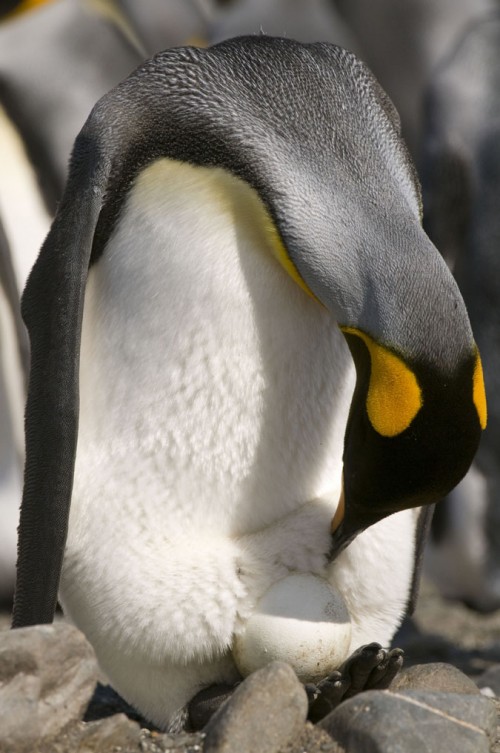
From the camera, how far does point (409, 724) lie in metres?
2.02

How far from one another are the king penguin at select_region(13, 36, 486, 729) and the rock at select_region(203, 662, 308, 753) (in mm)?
345

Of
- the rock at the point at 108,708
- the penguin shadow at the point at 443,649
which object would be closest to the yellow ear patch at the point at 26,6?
the penguin shadow at the point at 443,649

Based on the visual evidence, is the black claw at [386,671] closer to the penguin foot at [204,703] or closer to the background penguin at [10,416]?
the penguin foot at [204,703]

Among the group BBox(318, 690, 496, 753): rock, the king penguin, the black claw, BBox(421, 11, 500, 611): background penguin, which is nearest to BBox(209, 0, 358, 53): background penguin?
BBox(421, 11, 500, 611): background penguin

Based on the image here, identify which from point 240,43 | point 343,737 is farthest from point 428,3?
point 343,737

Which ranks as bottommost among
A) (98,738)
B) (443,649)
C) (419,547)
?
(443,649)

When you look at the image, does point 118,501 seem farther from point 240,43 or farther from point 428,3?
point 428,3

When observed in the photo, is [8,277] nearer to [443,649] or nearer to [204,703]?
[443,649]

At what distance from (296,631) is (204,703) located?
23 cm

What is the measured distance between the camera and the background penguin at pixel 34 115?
13.6 ft

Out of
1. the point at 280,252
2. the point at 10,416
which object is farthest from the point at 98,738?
the point at 10,416

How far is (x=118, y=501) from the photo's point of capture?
98.4 inches

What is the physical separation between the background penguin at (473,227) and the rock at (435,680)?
1.99m

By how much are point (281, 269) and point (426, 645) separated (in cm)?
205
